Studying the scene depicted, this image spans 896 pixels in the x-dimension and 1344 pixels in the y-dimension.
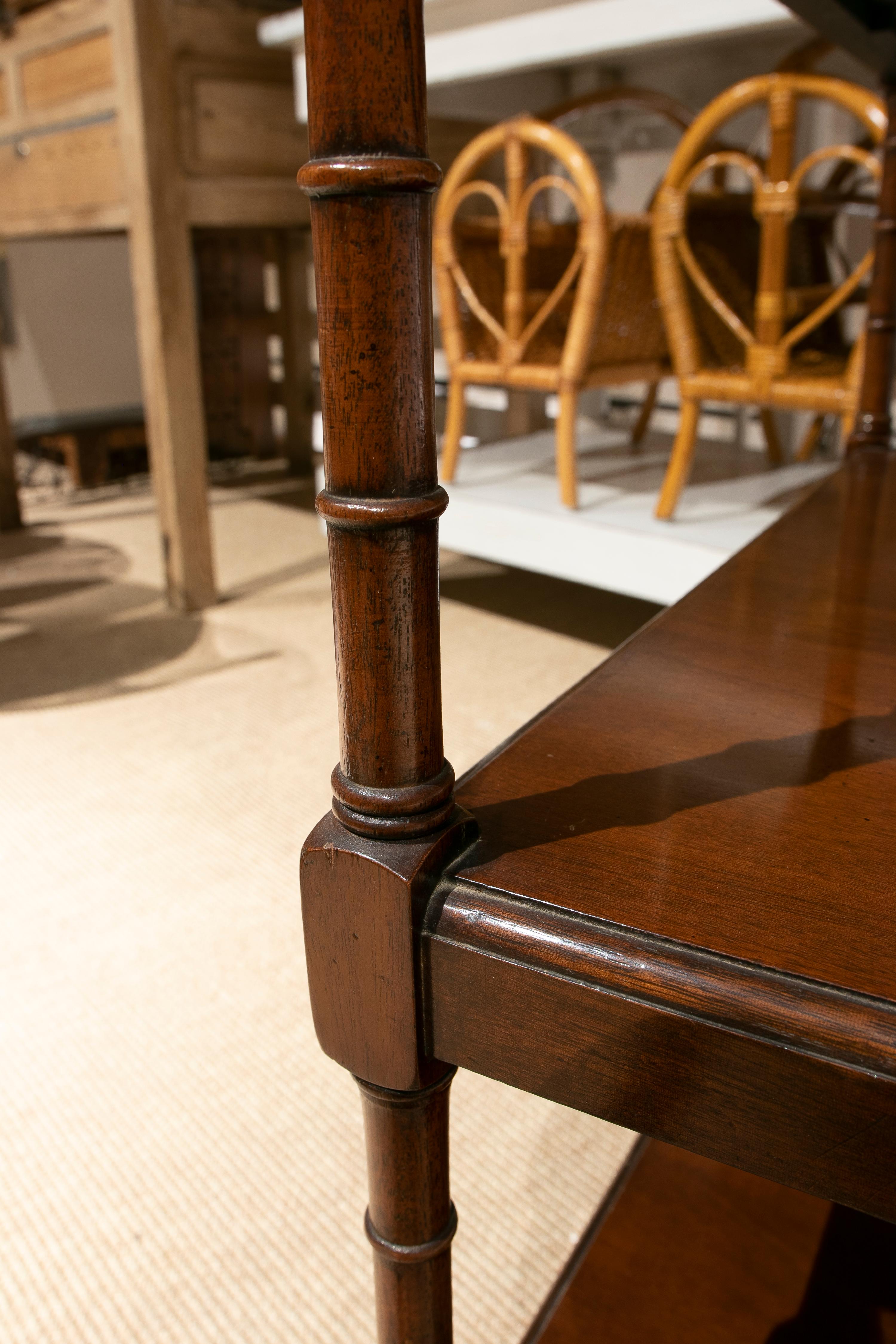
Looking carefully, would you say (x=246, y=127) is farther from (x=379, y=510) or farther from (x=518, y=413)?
(x=379, y=510)

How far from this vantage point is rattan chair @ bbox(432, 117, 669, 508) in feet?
4.57

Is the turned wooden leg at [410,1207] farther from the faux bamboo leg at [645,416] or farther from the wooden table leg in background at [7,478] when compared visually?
the wooden table leg in background at [7,478]

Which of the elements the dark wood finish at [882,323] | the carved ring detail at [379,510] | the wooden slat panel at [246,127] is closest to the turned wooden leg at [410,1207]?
the carved ring detail at [379,510]

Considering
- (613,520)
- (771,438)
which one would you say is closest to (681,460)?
(613,520)

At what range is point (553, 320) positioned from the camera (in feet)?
5.70

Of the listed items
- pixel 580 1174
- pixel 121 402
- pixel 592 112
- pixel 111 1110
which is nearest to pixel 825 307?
pixel 580 1174

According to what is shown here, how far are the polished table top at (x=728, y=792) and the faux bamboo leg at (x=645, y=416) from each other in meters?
1.54

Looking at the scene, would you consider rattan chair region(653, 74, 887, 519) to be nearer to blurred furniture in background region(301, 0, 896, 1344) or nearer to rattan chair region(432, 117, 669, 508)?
rattan chair region(432, 117, 669, 508)

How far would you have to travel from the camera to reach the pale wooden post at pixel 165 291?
157 centimetres

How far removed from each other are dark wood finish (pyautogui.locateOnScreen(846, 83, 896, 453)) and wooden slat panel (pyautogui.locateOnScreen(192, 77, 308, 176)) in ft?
3.18

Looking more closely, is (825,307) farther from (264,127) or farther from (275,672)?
(264,127)

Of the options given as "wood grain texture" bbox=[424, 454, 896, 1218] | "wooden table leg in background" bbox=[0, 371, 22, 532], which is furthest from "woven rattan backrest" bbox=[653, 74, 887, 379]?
"wooden table leg in background" bbox=[0, 371, 22, 532]

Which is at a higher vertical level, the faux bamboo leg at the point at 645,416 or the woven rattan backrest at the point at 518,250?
the woven rattan backrest at the point at 518,250

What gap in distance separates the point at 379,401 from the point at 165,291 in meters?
1.51
